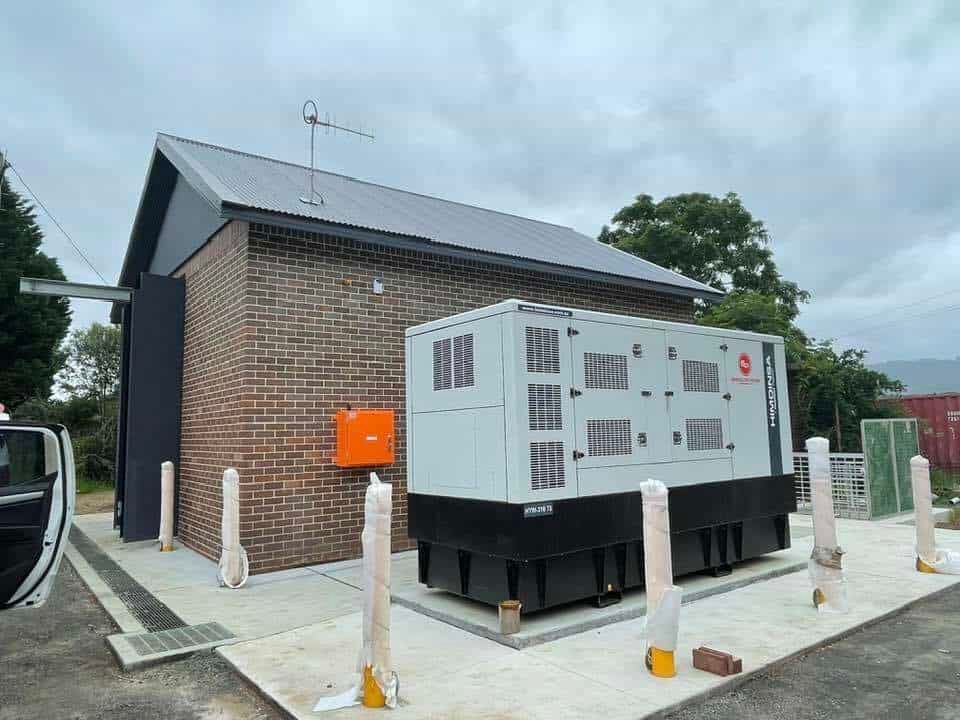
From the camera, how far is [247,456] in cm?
730

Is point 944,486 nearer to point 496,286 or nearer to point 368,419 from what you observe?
point 496,286

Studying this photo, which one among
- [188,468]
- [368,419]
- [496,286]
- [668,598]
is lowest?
[668,598]

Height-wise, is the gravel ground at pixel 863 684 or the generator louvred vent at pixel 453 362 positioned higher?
the generator louvred vent at pixel 453 362

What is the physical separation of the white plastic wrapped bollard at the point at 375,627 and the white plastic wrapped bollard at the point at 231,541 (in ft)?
11.0

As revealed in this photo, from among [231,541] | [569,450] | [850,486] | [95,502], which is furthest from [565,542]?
[95,502]

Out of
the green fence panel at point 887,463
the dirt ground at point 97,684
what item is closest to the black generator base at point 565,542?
the dirt ground at point 97,684

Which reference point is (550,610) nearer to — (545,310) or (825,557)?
(825,557)

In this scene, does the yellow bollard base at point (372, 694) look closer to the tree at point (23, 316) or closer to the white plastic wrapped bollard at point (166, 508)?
the white plastic wrapped bollard at point (166, 508)

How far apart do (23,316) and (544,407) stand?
23.9 meters

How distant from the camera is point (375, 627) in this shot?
373 cm

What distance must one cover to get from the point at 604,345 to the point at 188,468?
22.1 feet

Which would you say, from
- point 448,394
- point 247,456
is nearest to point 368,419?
point 247,456

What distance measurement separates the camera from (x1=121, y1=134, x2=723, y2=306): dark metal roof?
788 cm

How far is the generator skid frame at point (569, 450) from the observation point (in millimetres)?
5199
